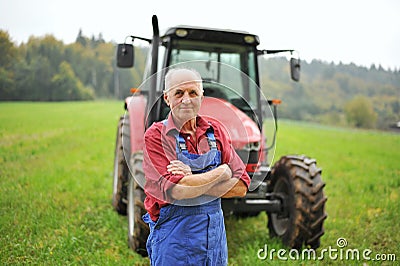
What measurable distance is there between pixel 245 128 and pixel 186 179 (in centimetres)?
171

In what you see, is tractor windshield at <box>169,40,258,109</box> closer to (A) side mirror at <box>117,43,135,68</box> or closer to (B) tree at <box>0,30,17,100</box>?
(A) side mirror at <box>117,43,135,68</box>

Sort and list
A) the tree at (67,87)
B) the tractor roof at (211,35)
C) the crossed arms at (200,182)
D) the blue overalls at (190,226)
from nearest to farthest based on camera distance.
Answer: the crossed arms at (200,182), the blue overalls at (190,226), the tractor roof at (211,35), the tree at (67,87)

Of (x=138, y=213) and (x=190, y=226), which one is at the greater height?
(x=190, y=226)

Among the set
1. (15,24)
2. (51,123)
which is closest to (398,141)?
(51,123)

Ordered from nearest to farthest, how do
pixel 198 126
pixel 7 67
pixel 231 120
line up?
1. pixel 198 126
2. pixel 231 120
3. pixel 7 67

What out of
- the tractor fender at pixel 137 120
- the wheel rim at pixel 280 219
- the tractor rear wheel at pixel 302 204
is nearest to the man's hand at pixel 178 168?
the tractor fender at pixel 137 120

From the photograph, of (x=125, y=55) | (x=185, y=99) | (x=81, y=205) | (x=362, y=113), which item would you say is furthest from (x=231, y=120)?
(x=362, y=113)

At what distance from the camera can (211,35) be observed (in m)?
3.77

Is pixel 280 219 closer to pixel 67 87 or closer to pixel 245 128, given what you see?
pixel 245 128

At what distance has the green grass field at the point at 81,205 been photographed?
11.8 ft

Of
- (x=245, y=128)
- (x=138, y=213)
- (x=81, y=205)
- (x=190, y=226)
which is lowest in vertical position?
(x=81, y=205)

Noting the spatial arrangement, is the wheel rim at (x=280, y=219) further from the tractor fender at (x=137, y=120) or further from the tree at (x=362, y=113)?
the tree at (x=362, y=113)

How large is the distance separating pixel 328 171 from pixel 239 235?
489 centimetres

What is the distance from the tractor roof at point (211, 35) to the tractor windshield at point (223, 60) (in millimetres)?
96
